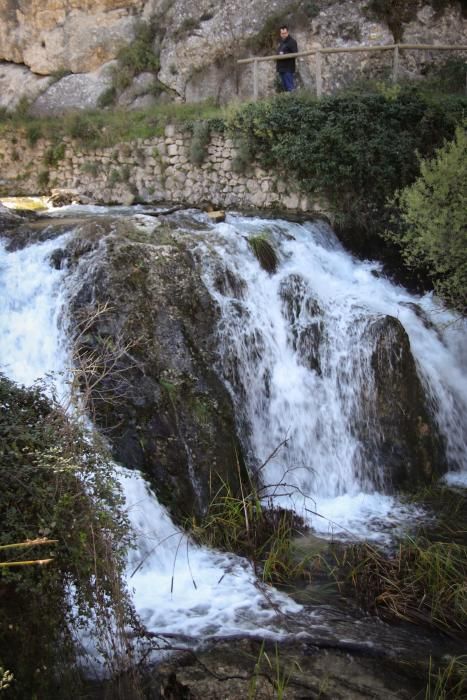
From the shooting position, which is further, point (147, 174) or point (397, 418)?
point (147, 174)

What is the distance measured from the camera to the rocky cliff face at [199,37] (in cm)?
1513

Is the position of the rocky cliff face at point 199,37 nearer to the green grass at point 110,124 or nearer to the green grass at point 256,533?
the green grass at point 110,124

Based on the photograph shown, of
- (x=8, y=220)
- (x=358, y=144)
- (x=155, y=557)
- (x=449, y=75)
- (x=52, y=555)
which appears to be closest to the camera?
(x=52, y=555)

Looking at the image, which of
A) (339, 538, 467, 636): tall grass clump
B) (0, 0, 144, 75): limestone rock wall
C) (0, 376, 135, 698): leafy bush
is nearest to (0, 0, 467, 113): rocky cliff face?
(0, 0, 144, 75): limestone rock wall

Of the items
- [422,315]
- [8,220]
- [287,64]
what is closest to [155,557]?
[8,220]

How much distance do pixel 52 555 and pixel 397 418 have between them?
5.41 meters

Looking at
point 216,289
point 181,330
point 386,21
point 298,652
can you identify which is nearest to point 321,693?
point 298,652

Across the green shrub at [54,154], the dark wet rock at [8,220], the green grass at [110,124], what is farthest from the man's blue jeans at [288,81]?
the dark wet rock at [8,220]

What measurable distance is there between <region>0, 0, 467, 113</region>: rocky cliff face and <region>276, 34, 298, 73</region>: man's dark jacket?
2.27 ft

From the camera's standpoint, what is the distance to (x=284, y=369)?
8352 millimetres

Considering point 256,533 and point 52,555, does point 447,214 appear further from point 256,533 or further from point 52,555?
point 52,555

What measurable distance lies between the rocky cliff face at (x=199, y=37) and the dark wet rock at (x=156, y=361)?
8.56 meters

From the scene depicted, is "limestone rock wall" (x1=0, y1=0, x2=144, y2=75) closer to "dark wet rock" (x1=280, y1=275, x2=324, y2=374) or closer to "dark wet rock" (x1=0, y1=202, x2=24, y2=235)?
"dark wet rock" (x1=0, y1=202, x2=24, y2=235)

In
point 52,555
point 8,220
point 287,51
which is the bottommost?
point 52,555
